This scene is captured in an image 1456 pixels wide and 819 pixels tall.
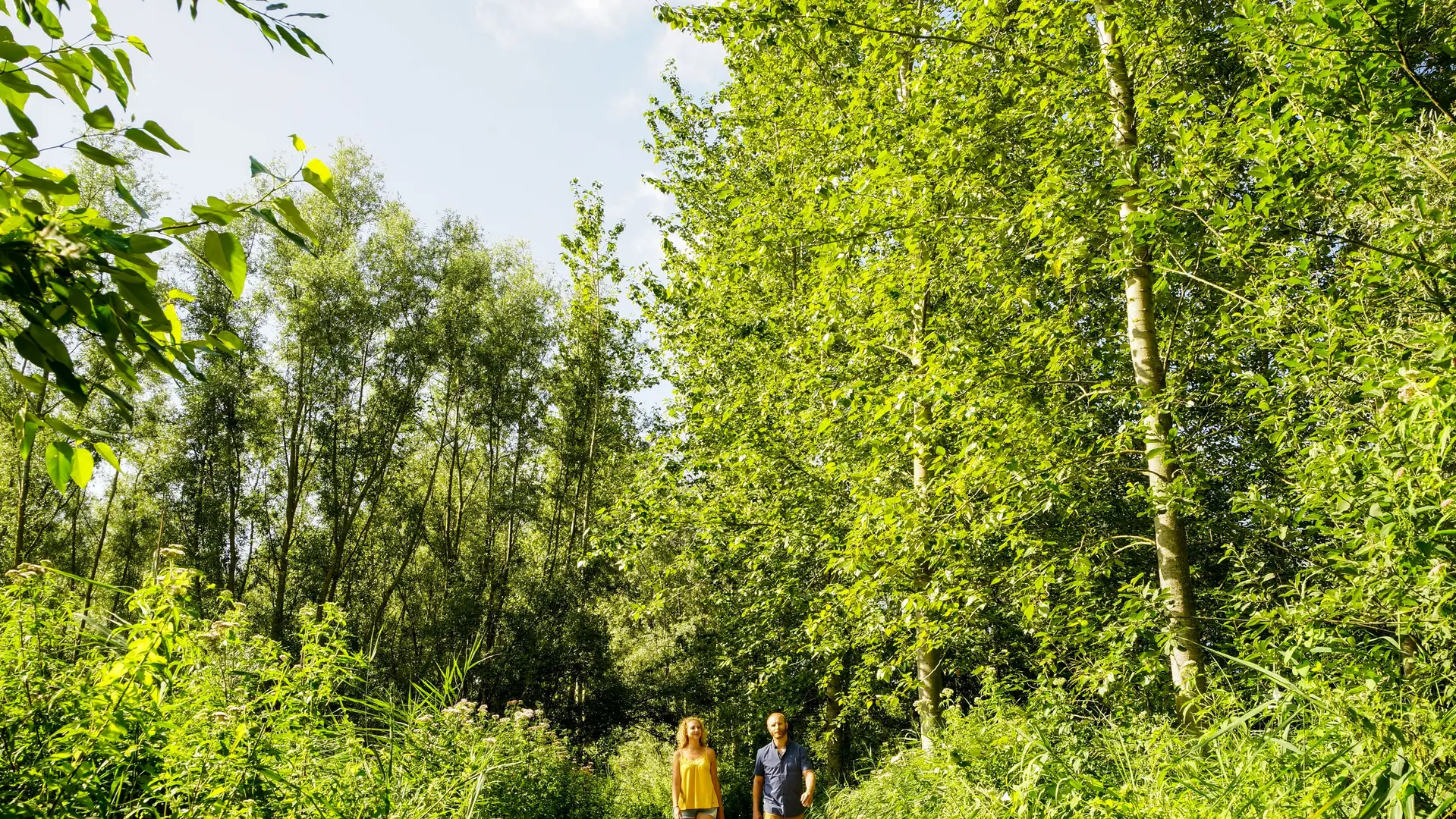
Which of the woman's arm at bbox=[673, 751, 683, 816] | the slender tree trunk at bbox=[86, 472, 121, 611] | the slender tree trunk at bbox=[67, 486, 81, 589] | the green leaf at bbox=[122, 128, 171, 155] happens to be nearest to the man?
the woman's arm at bbox=[673, 751, 683, 816]

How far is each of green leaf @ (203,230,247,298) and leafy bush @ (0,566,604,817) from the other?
1677 millimetres

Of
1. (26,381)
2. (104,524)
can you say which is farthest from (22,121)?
(104,524)

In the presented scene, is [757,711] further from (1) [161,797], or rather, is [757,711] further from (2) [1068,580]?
(1) [161,797]

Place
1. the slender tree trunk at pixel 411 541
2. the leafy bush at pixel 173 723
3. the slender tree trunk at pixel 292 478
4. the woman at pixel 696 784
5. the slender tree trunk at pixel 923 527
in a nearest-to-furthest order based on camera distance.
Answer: the leafy bush at pixel 173 723
the slender tree trunk at pixel 923 527
the woman at pixel 696 784
the slender tree trunk at pixel 292 478
the slender tree trunk at pixel 411 541

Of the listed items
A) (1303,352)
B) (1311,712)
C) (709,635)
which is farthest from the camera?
(709,635)

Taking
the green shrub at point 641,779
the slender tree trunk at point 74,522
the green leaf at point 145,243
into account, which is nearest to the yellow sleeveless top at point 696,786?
the green shrub at point 641,779

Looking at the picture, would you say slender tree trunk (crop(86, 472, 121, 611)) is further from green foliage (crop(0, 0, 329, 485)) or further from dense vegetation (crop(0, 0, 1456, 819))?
green foliage (crop(0, 0, 329, 485))

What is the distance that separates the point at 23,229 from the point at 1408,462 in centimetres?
428

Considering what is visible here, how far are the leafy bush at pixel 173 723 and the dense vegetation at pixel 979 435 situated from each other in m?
0.03

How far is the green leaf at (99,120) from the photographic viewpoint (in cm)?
113

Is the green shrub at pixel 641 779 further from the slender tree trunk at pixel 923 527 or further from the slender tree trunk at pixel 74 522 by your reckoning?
the slender tree trunk at pixel 74 522

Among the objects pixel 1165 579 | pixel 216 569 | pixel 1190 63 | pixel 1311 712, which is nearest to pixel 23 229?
pixel 1311 712

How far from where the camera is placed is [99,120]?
115 centimetres

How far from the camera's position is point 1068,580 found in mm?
5703
